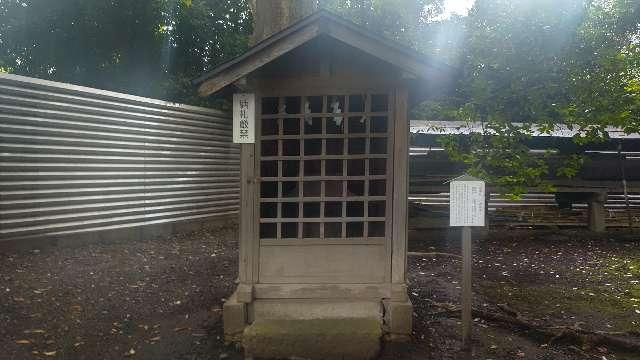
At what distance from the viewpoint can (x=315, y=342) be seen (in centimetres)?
467

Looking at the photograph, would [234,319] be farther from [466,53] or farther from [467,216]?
[466,53]

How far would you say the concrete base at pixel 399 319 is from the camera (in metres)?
4.98

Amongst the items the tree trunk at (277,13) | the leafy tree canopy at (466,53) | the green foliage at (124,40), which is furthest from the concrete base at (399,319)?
the green foliage at (124,40)

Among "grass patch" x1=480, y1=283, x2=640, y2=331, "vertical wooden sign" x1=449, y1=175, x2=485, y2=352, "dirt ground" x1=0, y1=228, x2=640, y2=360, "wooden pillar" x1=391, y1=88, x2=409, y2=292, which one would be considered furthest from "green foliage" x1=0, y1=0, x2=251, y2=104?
"vertical wooden sign" x1=449, y1=175, x2=485, y2=352

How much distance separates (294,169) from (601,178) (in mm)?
9357

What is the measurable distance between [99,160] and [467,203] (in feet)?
23.4

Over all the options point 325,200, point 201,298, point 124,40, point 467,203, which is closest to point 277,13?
point 325,200

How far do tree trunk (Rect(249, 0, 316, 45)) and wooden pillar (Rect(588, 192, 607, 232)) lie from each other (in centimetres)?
827

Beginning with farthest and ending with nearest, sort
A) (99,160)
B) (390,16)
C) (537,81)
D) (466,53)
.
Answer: (390,16), (466,53), (537,81), (99,160)

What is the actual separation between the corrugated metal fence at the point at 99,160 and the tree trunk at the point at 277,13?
3.41m

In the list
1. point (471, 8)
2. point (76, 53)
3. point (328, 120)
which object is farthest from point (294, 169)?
point (76, 53)

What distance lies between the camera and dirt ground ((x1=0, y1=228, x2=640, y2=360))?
502 centimetres

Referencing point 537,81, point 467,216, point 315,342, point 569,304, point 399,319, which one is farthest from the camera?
point 537,81

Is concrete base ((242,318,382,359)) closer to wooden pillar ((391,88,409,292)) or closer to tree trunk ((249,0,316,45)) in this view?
wooden pillar ((391,88,409,292))
